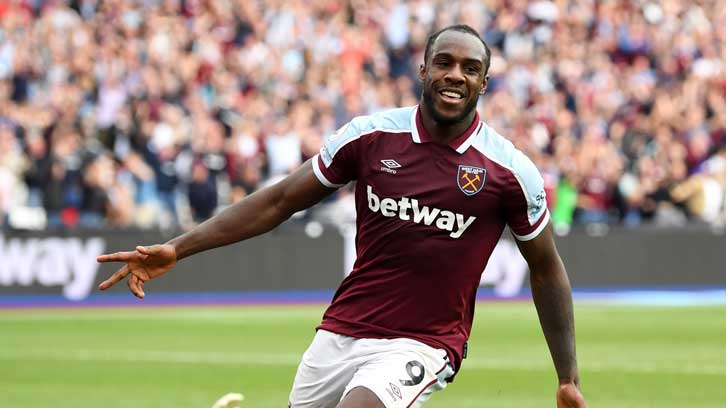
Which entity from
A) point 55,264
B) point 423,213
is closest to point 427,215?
point 423,213

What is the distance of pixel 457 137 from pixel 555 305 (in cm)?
88

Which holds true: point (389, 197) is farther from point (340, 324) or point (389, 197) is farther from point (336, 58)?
point (336, 58)

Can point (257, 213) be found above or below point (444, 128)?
below

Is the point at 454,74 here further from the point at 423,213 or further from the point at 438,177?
the point at 423,213

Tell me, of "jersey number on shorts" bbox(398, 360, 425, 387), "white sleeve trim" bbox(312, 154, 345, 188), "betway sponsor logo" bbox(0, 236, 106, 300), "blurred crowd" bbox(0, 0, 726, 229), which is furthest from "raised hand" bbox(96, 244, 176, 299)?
"blurred crowd" bbox(0, 0, 726, 229)

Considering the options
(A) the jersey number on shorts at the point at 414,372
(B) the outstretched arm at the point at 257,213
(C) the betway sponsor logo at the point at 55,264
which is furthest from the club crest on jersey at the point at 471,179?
(C) the betway sponsor logo at the point at 55,264

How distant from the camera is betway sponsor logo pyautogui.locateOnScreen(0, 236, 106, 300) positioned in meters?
19.9

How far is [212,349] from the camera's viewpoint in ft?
51.0

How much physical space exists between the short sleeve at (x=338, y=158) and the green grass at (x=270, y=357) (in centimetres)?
497

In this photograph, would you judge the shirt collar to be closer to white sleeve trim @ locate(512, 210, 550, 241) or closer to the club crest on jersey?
the club crest on jersey

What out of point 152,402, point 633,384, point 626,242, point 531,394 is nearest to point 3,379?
point 152,402

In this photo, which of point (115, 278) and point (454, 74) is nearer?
point (454, 74)

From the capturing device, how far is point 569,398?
21.3 feet

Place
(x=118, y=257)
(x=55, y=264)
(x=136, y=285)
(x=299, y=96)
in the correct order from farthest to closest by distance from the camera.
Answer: (x=299, y=96) < (x=55, y=264) < (x=136, y=285) < (x=118, y=257)
